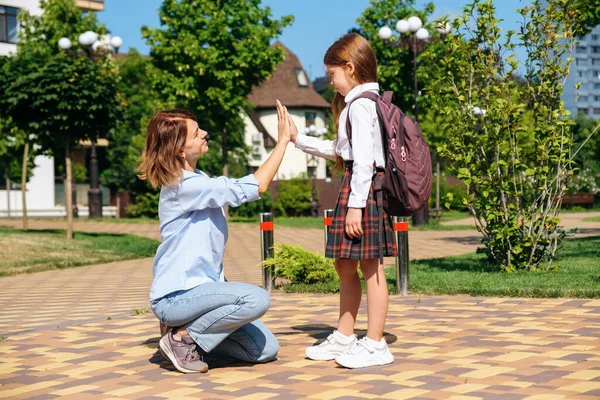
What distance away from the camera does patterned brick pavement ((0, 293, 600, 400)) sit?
15.5 feet

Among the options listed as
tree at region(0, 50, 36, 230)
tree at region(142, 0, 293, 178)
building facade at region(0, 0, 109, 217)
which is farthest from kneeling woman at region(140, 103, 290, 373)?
building facade at region(0, 0, 109, 217)

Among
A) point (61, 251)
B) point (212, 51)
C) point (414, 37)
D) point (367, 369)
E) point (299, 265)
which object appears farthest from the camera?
point (212, 51)

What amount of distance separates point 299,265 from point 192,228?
450 cm

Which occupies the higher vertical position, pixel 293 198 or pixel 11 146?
pixel 11 146

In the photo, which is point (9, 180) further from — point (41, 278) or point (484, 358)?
point (484, 358)

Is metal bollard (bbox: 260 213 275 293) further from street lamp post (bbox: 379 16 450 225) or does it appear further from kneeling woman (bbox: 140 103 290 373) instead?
street lamp post (bbox: 379 16 450 225)

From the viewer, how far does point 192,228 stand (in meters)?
5.32

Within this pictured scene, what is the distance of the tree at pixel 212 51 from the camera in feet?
98.0

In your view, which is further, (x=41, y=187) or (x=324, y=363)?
(x=41, y=187)

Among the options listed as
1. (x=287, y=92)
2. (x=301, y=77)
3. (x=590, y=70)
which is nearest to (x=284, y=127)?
(x=287, y=92)

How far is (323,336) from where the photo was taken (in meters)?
6.50

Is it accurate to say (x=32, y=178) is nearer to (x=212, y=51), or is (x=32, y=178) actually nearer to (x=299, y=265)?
(x=212, y=51)

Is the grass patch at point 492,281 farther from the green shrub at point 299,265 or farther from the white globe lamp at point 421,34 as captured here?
the white globe lamp at point 421,34

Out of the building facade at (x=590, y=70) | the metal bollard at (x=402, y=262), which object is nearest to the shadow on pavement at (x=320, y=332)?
the metal bollard at (x=402, y=262)
